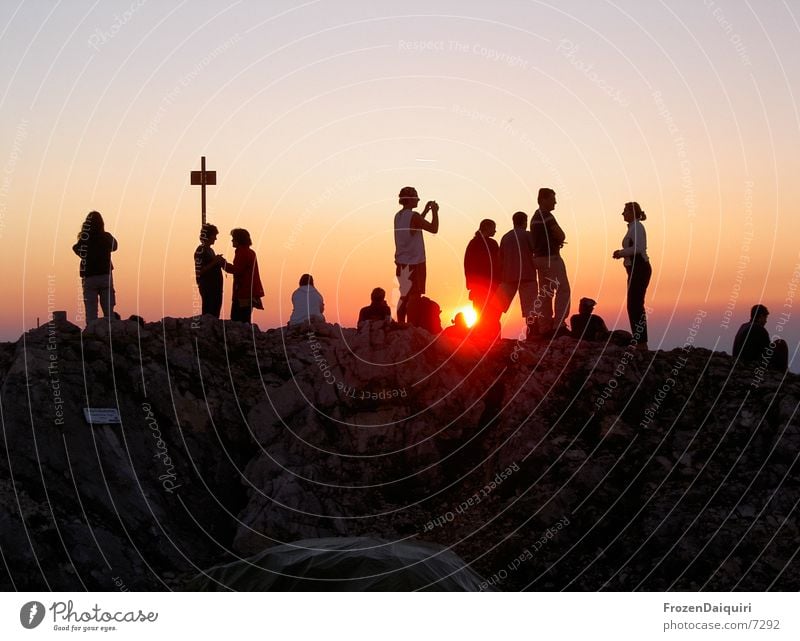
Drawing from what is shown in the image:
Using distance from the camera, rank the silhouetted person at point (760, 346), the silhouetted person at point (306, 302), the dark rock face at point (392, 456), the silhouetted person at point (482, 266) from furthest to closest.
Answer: the silhouetted person at point (306, 302) < the silhouetted person at point (760, 346) < the silhouetted person at point (482, 266) < the dark rock face at point (392, 456)

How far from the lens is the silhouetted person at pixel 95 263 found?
89.1 ft

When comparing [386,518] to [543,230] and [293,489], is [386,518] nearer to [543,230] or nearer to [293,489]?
[293,489]

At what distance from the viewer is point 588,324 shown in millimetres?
29391

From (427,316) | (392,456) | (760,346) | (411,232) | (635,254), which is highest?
(411,232)

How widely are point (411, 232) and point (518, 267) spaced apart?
2426mm

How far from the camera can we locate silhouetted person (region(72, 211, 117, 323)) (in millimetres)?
27172

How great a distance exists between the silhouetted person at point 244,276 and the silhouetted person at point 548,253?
19.8 ft

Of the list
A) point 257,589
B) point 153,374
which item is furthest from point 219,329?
point 257,589

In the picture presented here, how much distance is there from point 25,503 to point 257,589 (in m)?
6.22

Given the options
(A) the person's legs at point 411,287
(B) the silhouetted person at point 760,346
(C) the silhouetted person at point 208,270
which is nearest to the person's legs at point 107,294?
(C) the silhouetted person at point 208,270

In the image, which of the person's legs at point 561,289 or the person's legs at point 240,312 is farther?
the person's legs at point 240,312

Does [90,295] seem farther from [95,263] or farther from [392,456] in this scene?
[392,456]

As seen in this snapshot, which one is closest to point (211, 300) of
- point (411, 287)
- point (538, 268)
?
point (411, 287)

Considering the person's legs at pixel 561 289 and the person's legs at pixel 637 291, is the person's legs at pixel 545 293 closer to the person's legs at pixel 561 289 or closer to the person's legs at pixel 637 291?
the person's legs at pixel 561 289
